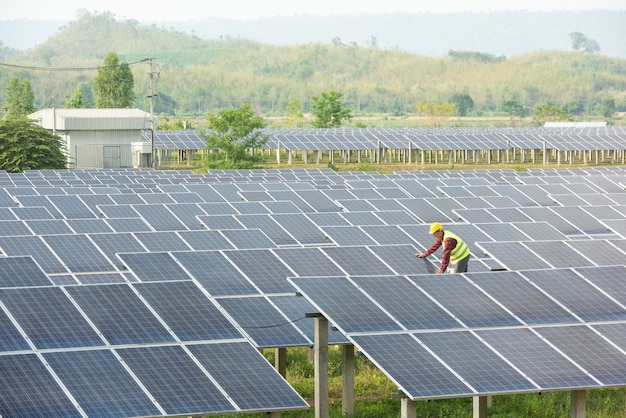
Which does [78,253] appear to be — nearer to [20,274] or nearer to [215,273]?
[215,273]

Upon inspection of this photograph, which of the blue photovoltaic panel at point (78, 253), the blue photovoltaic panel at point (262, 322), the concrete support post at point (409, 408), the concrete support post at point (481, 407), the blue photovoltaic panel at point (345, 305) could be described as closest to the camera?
the concrete support post at point (409, 408)

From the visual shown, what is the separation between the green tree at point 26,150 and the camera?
78375 mm

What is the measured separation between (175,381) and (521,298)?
5.73 meters

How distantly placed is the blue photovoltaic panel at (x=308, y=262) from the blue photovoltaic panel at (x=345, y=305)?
9.18 ft

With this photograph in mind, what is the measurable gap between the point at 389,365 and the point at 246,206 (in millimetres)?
18171

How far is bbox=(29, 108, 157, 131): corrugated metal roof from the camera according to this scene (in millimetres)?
90625

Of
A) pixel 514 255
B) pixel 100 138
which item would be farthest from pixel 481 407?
pixel 100 138

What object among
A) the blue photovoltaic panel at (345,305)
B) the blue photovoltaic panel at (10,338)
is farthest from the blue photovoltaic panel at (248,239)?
the blue photovoltaic panel at (10,338)

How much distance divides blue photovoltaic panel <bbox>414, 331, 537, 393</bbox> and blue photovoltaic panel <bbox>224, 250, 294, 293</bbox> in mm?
4513

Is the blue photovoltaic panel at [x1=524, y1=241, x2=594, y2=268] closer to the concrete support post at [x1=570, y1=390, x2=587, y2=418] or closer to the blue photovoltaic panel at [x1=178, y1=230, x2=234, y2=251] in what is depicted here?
the blue photovoltaic panel at [x1=178, y1=230, x2=234, y2=251]

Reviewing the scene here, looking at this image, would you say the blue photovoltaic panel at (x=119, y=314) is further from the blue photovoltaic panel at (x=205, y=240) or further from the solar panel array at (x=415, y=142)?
the solar panel array at (x=415, y=142)

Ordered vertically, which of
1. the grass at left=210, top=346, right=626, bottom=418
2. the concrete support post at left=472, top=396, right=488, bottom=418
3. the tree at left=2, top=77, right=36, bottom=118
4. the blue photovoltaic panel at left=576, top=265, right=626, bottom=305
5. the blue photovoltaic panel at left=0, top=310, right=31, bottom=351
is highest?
the tree at left=2, top=77, right=36, bottom=118

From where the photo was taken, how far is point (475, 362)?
1396 cm

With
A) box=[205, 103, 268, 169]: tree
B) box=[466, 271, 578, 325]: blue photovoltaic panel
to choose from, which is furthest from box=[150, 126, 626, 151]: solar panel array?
box=[466, 271, 578, 325]: blue photovoltaic panel
